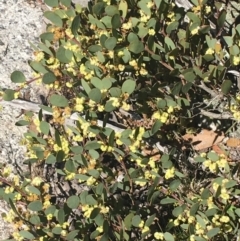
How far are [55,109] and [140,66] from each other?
1.40 ft

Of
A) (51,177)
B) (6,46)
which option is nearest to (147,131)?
(51,177)

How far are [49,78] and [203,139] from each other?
96 cm

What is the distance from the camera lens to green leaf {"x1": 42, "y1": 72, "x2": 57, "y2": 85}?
2.38 meters

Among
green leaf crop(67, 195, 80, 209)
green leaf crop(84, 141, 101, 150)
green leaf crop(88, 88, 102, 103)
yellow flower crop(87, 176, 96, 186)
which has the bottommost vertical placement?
green leaf crop(67, 195, 80, 209)

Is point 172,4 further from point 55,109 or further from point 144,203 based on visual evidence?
point 144,203

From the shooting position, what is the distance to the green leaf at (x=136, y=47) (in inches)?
92.1

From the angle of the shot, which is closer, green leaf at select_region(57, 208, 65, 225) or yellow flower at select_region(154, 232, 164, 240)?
green leaf at select_region(57, 208, 65, 225)

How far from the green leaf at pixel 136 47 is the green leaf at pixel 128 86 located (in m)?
0.14

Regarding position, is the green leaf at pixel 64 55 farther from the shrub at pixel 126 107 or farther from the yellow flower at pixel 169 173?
the yellow flower at pixel 169 173

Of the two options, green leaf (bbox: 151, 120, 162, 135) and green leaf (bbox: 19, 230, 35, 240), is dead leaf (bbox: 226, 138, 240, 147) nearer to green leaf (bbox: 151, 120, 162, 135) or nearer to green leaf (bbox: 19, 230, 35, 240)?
green leaf (bbox: 151, 120, 162, 135)

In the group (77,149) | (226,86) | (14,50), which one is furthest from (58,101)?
(14,50)

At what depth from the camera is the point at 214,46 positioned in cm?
243

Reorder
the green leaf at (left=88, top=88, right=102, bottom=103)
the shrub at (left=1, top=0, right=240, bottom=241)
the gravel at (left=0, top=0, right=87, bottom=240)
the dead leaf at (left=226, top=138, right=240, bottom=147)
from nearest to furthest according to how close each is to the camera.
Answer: the green leaf at (left=88, top=88, right=102, bottom=103) < the shrub at (left=1, top=0, right=240, bottom=241) < the dead leaf at (left=226, top=138, right=240, bottom=147) < the gravel at (left=0, top=0, right=87, bottom=240)

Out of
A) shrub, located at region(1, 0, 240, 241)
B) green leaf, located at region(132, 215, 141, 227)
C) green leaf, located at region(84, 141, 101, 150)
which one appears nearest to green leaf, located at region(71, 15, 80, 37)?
shrub, located at region(1, 0, 240, 241)
